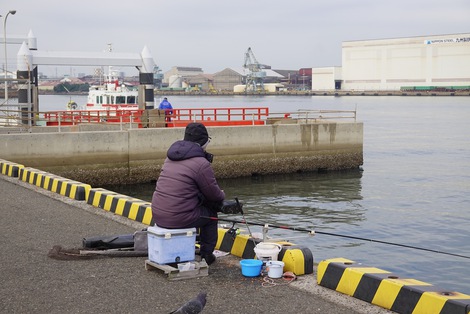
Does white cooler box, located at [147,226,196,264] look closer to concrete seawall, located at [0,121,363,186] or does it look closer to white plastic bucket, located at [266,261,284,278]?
white plastic bucket, located at [266,261,284,278]

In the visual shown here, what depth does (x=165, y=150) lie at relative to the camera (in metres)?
24.2

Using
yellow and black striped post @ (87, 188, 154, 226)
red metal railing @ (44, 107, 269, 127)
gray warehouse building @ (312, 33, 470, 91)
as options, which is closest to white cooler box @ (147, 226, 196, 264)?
yellow and black striped post @ (87, 188, 154, 226)

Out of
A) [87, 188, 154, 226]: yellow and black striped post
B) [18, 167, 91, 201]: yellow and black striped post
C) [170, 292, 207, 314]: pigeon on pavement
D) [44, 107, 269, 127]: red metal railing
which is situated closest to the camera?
[170, 292, 207, 314]: pigeon on pavement

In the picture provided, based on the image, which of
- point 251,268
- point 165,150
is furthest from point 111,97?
point 251,268

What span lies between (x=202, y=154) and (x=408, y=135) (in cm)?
4260

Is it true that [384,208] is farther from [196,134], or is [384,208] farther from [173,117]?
[196,134]

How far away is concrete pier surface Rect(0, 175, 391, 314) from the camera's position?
643cm

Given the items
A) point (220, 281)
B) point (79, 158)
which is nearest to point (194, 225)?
point (220, 281)

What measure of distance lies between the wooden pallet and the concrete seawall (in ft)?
50.4

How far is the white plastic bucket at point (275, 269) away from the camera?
287 inches

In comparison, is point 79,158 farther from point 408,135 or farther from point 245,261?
point 408,135

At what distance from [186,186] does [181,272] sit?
0.94 meters

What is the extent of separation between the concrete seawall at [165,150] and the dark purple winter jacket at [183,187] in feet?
50.8

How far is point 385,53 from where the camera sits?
126 meters
